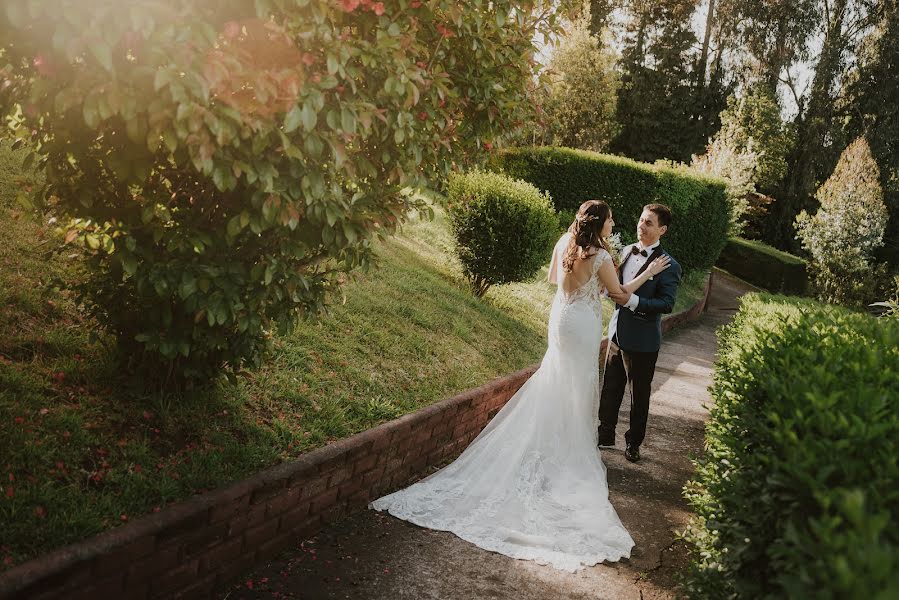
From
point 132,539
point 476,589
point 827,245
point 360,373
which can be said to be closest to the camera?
point 132,539

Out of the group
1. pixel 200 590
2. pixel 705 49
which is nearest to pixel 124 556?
pixel 200 590

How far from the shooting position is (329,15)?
305 cm

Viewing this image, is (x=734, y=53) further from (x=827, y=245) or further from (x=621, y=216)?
(x=621, y=216)

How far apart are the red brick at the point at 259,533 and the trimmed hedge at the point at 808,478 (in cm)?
213

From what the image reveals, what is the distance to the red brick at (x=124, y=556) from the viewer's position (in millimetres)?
2828

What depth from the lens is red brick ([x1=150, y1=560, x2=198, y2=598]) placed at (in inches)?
122

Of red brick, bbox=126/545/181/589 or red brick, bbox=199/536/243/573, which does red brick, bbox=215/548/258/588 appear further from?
red brick, bbox=126/545/181/589

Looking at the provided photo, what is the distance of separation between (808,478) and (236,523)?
2646 mm

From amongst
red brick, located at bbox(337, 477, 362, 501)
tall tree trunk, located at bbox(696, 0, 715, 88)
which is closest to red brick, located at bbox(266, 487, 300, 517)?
red brick, located at bbox(337, 477, 362, 501)

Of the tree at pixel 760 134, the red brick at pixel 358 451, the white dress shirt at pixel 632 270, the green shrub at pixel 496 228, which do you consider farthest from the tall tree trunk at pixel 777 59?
the red brick at pixel 358 451

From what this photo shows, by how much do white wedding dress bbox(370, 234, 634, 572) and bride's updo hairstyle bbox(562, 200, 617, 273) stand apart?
11cm

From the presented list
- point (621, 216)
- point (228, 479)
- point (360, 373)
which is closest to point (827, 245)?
point (621, 216)

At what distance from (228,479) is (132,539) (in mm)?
753

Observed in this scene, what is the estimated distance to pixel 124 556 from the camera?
9.57 ft
